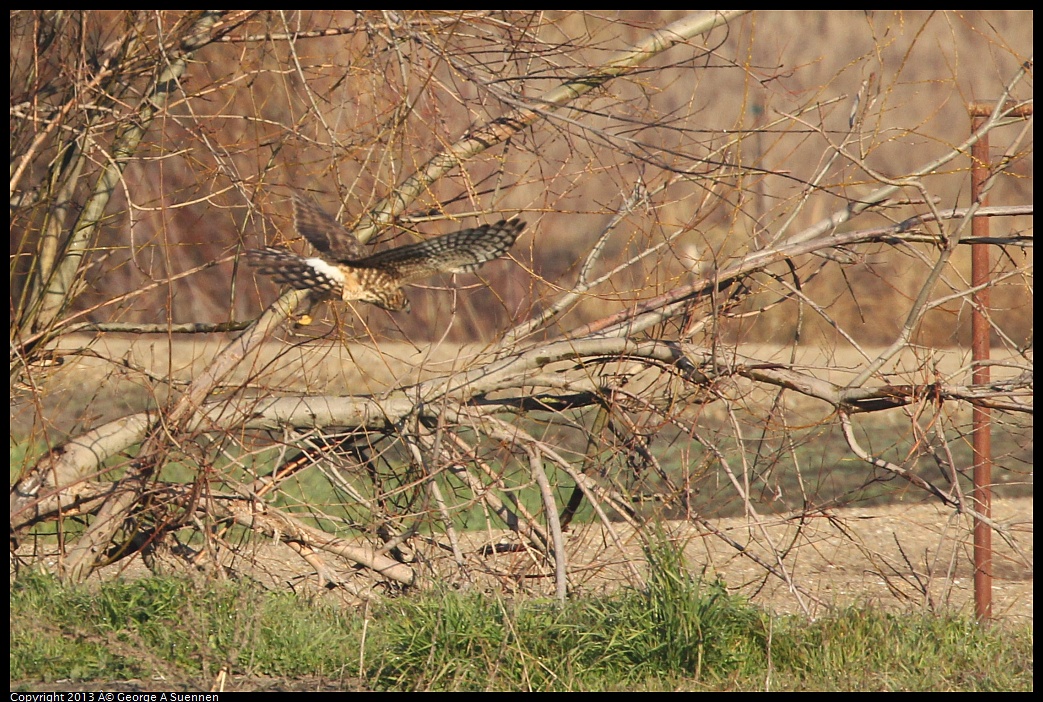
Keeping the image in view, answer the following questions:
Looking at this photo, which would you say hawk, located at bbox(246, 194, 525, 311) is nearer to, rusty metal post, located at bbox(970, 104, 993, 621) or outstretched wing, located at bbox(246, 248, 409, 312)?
outstretched wing, located at bbox(246, 248, 409, 312)

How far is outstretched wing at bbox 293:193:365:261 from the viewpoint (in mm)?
3947

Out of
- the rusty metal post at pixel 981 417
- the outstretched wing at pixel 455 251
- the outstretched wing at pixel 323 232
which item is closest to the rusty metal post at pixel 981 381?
the rusty metal post at pixel 981 417

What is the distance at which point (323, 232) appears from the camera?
13.2 feet

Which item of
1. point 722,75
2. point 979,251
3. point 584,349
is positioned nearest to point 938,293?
point 722,75

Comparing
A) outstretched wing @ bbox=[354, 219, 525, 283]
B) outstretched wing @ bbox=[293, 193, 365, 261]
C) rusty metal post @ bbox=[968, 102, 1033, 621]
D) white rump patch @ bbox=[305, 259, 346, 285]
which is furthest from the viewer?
rusty metal post @ bbox=[968, 102, 1033, 621]

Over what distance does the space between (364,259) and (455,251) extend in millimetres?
348

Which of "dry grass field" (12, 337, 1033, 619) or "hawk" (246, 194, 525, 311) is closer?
"hawk" (246, 194, 525, 311)

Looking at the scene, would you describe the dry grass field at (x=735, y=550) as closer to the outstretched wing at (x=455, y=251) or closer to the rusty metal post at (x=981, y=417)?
the rusty metal post at (x=981, y=417)

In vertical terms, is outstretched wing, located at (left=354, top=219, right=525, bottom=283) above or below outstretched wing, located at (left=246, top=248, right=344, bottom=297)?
above

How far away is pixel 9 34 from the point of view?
4172mm

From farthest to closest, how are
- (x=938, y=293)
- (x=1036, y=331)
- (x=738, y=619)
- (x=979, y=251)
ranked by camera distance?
(x=938, y=293) < (x=979, y=251) < (x=1036, y=331) < (x=738, y=619)

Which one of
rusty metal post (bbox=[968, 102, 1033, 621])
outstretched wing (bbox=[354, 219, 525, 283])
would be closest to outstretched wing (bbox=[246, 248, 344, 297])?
outstretched wing (bbox=[354, 219, 525, 283])
